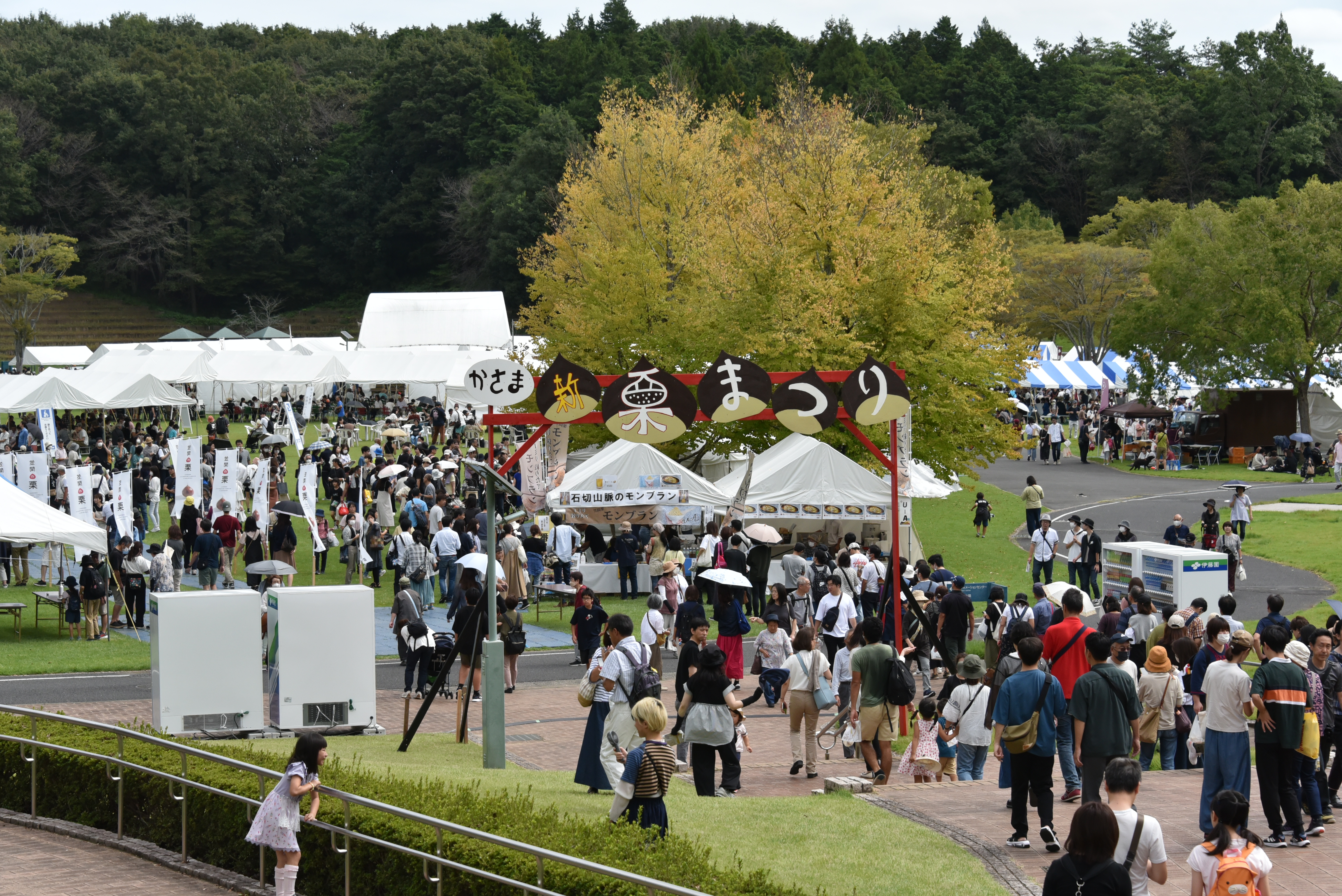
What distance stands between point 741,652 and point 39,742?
7280mm

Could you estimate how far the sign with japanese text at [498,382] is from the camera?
13.0m

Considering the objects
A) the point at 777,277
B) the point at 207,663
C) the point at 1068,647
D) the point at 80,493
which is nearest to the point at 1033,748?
the point at 1068,647

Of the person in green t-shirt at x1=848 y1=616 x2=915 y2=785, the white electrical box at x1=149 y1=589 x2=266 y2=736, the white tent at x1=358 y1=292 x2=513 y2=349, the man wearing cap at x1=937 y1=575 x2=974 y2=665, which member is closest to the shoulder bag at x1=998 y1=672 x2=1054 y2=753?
the person in green t-shirt at x1=848 y1=616 x2=915 y2=785

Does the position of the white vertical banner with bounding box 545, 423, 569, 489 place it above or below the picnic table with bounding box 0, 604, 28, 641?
above

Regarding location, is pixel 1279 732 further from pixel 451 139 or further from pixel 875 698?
pixel 451 139

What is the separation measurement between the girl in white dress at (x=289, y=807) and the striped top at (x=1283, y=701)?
19.7ft

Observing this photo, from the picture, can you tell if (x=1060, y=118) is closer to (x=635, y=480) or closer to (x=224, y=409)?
(x=224, y=409)

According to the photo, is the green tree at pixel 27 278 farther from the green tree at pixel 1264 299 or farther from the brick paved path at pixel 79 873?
the brick paved path at pixel 79 873

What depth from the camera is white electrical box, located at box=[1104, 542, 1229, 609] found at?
55.0 ft

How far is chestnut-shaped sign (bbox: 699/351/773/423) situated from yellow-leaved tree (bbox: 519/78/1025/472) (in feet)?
34.4

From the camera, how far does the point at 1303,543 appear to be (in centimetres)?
2731

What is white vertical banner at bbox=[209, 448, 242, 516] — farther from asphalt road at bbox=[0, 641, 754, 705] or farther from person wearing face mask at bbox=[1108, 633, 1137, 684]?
person wearing face mask at bbox=[1108, 633, 1137, 684]

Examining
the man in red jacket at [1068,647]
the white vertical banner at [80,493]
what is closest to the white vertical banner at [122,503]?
the white vertical banner at [80,493]

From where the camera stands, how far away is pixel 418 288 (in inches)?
3728
